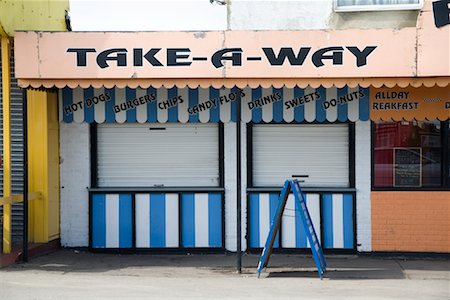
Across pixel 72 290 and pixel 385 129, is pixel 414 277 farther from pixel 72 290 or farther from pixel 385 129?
pixel 72 290

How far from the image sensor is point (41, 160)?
11938 millimetres

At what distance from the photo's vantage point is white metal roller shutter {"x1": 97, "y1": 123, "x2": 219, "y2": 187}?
1244 cm

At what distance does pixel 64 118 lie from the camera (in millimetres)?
12266

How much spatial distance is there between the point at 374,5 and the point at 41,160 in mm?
Result: 5783

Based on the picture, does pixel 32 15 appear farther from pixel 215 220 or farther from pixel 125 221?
pixel 215 220

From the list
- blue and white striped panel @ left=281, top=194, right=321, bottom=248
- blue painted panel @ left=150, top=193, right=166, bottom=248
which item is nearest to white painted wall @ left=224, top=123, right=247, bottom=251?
blue and white striped panel @ left=281, top=194, right=321, bottom=248

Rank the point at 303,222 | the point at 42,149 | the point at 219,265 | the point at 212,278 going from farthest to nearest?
the point at 42,149 < the point at 219,265 < the point at 212,278 < the point at 303,222

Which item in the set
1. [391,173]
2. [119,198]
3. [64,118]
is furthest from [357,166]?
[64,118]

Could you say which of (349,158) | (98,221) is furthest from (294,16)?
(98,221)

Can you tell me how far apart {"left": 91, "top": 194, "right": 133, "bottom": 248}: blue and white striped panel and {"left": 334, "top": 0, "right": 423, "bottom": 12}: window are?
459 cm

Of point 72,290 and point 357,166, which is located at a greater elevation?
point 357,166

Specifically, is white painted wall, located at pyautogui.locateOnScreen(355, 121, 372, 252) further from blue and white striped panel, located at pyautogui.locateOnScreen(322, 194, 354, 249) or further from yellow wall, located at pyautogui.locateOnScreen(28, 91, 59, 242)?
yellow wall, located at pyautogui.locateOnScreen(28, 91, 59, 242)

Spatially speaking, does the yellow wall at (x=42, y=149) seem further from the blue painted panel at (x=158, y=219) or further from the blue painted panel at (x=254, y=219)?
the blue painted panel at (x=254, y=219)

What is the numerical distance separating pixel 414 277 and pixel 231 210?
319 centimetres
